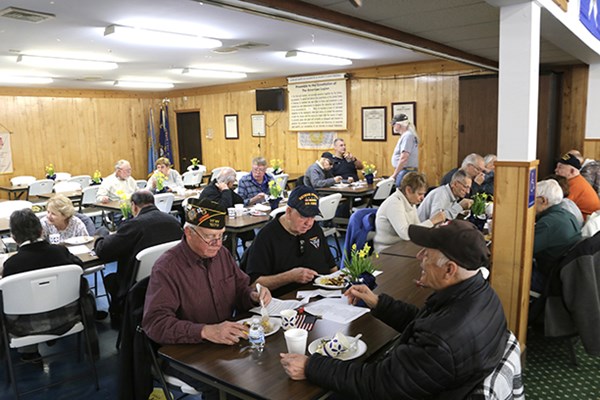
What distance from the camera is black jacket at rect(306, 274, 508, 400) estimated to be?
1.45 meters

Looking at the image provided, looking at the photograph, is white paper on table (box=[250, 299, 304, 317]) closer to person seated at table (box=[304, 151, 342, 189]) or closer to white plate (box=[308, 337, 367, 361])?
white plate (box=[308, 337, 367, 361])

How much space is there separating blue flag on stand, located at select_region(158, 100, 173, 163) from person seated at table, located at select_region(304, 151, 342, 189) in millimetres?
6150

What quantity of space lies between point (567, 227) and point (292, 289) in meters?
2.06

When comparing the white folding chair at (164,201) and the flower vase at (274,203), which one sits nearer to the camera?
the flower vase at (274,203)

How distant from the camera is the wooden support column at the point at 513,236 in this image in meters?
2.92

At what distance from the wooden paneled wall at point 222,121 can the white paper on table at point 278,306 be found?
6164 mm

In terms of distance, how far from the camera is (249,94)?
1052 cm

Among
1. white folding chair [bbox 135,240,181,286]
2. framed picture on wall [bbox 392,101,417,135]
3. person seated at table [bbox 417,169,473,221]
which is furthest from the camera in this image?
framed picture on wall [bbox 392,101,417,135]

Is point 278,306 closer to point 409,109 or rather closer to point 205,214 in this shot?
point 205,214

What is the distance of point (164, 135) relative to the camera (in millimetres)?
12391

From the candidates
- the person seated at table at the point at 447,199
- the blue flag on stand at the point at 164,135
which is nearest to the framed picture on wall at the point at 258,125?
the blue flag on stand at the point at 164,135

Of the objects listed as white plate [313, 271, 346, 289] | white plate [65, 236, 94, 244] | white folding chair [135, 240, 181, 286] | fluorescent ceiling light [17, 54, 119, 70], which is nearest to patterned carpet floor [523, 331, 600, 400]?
white plate [313, 271, 346, 289]

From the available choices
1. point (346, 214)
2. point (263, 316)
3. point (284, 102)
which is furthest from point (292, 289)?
point (284, 102)

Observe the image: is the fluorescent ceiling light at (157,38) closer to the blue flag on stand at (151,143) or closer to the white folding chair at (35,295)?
the white folding chair at (35,295)
